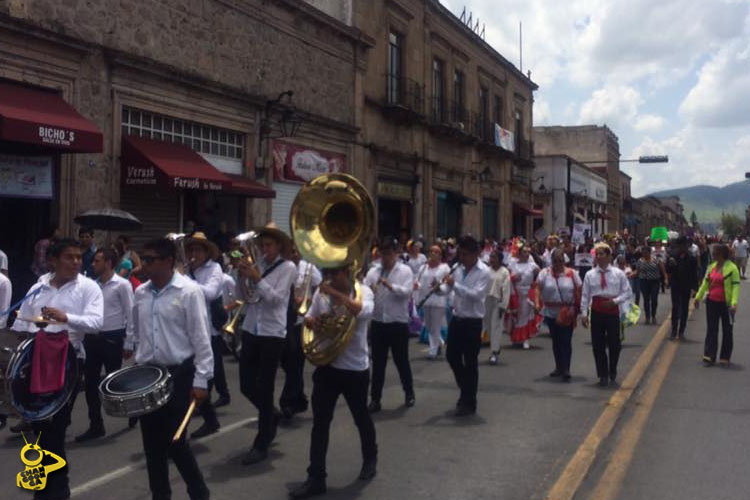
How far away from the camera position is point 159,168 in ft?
45.5

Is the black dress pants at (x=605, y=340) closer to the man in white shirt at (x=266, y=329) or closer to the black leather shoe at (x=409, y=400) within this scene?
the black leather shoe at (x=409, y=400)

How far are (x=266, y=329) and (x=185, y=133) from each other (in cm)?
1061

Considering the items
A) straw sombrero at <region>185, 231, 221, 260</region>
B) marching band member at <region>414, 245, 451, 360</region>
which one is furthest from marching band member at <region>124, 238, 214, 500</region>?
marching band member at <region>414, 245, 451, 360</region>

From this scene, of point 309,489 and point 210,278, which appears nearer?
point 309,489

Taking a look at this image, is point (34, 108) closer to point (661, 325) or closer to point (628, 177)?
point (661, 325)

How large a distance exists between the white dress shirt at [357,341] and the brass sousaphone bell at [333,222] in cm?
20

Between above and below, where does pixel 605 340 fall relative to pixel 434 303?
below

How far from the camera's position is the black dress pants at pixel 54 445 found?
5.07 metres

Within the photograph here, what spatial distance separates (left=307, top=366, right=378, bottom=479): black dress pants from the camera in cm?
539

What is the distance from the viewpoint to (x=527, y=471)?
5.88 m

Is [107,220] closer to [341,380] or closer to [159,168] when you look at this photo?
[159,168]

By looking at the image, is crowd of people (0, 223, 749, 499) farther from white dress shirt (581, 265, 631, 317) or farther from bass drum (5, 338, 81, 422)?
bass drum (5, 338, 81, 422)

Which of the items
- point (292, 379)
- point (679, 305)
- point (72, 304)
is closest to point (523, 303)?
point (679, 305)

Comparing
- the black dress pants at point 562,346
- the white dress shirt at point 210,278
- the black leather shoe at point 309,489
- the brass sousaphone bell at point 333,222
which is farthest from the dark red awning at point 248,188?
the black leather shoe at point 309,489
